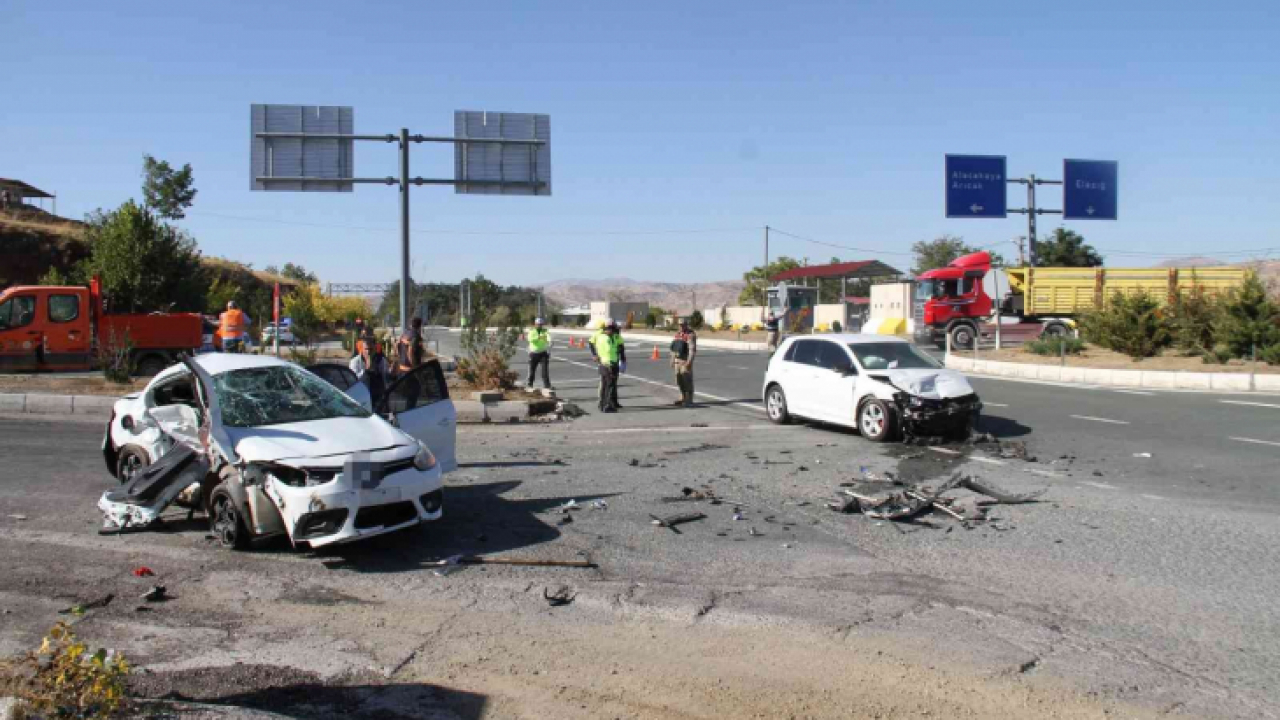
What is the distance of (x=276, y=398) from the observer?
767 cm

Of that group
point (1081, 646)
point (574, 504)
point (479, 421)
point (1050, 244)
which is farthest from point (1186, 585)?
point (1050, 244)

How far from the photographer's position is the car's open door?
890 cm

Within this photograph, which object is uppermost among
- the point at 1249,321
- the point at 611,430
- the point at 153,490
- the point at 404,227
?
the point at 404,227

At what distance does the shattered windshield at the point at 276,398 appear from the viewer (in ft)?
24.1

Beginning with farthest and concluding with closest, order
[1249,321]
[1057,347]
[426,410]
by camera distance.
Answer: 1. [1057,347]
2. [1249,321]
3. [426,410]

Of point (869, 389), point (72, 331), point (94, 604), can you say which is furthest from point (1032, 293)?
point (94, 604)

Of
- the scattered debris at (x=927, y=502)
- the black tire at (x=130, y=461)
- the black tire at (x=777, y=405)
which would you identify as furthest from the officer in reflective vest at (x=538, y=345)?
the scattered debris at (x=927, y=502)

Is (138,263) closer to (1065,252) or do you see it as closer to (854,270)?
(854,270)

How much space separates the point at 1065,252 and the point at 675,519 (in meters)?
66.1

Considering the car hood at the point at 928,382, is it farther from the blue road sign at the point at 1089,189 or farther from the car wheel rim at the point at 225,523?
the blue road sign at the point at 1089,189

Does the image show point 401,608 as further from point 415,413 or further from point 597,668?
point 415,413

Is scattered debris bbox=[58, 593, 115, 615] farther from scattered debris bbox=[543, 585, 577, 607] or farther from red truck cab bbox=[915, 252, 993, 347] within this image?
red truck cab bbox=[915, 252, 993, 347]

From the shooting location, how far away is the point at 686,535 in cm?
762

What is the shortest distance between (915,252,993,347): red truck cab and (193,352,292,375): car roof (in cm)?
3206
